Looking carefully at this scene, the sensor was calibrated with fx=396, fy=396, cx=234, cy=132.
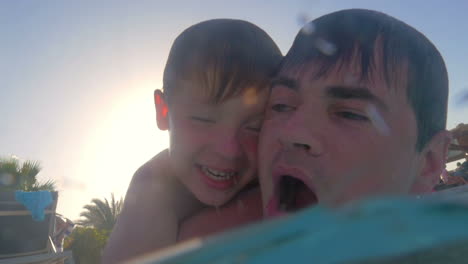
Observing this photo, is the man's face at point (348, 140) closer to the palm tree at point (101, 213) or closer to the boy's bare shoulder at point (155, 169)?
the boy's bare shoulder at point (155, 169)

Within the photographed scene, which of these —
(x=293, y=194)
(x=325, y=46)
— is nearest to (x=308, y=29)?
(x=325, y=46)

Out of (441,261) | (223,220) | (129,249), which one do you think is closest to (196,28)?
(223,220)

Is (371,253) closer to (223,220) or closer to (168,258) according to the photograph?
(168,258)

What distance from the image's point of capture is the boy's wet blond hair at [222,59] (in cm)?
163

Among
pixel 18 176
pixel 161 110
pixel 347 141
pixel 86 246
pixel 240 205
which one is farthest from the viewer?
pixel 86 246

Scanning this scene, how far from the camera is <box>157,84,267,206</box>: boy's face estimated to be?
159 centimetres

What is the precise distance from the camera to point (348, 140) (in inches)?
48.8

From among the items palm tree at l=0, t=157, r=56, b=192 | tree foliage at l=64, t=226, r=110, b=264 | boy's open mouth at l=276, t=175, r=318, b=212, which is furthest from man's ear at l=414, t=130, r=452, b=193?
tree foliage at l=64, t=226, r=110, b=264

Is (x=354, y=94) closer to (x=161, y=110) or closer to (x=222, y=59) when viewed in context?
(x=222, y=59)

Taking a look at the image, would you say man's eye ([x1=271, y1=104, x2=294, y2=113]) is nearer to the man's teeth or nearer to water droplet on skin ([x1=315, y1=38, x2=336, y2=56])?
water droplet on skin ([x1=315, y1=38, x2=336, y2=56])

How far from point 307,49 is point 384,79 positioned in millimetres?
322

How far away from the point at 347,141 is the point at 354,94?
0.16m

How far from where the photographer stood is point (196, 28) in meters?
1.86

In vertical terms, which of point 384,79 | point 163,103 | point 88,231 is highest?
point 163,103
